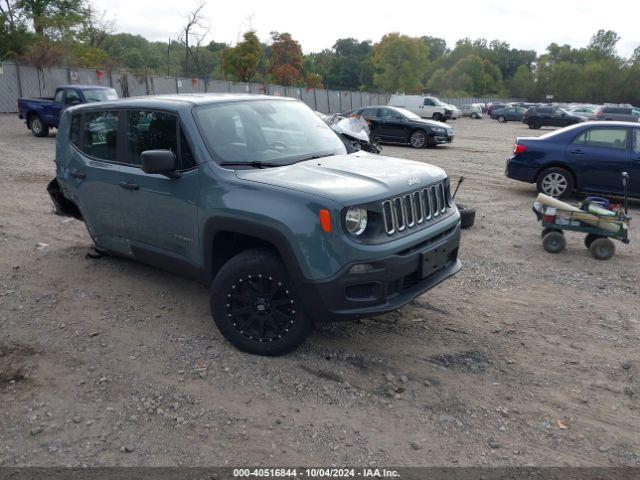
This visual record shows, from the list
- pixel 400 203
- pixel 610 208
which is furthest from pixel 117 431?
pixel 610 208

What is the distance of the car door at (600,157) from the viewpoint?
9422 millimetres

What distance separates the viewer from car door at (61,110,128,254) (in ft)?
16.4

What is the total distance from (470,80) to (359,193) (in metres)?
105

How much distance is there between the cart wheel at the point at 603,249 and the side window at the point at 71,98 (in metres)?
15.7

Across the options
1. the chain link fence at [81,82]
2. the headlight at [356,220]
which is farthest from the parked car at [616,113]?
the headlight at [356,220]

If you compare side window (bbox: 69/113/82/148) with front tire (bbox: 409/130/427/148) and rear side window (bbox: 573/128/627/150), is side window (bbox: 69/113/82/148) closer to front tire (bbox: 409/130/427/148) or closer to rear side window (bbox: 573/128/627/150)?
rear side window (bbox: 573/128/627/150)

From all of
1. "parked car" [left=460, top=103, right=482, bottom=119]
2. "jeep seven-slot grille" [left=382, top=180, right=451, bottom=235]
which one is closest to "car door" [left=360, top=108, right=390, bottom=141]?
"jeep seven-slot grille" [left=382, top=180, right=451, bottom=235]

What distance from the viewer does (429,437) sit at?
325cm

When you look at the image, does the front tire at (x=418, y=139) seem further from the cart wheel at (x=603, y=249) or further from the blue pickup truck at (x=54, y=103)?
the cart wheel at (x=603, y=249)

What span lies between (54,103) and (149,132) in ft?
50.6

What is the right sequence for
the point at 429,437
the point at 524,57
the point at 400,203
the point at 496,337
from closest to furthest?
the point at 429,437 → the point at 400,203 → the point at 496,337 → the point at 524,57

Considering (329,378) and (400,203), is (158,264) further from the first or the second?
(400,203)

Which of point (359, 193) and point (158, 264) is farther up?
point (359, 193)

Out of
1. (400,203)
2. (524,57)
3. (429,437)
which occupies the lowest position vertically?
(429,437)
